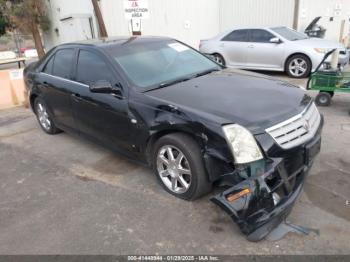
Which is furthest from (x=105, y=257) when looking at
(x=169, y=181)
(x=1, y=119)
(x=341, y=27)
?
(x=341, y=27)

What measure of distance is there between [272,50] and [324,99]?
131 inches

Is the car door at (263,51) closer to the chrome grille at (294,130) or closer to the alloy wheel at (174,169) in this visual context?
the chrome grille at (294,130)

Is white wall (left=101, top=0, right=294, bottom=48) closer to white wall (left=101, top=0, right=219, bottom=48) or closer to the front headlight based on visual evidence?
white wall (left=101, top=0, right=219, bottom=48)

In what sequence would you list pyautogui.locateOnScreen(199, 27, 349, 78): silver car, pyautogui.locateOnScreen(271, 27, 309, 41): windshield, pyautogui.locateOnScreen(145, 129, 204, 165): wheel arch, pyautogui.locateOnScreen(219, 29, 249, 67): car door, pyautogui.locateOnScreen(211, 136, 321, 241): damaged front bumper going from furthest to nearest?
pyautogui.locateOnScreen(219, 29, 249, 67): car door → pyautogui.locateOnScreen(271, 27, 309, 41): windshield → pyautogui.locateOnScreen(199, 27, 349, 78): silver car → pyautogui.locateOnScreen(145, 129, 204, 165): wheel arch → pyautogui.locateOnScreen(211, 136, 321, 241): damaged front bumper

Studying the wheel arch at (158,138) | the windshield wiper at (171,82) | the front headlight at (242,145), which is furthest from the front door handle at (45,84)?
the front headlight at (242,145)

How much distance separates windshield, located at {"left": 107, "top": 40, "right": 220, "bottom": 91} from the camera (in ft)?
12.6

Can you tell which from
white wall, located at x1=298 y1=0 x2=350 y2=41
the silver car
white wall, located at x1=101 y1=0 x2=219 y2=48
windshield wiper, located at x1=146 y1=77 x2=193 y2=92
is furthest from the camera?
white wall, located at x1=101 y1=0 x2=219 y2=48

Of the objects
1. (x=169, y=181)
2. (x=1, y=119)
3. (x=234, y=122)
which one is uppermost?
(x=234, y=122)

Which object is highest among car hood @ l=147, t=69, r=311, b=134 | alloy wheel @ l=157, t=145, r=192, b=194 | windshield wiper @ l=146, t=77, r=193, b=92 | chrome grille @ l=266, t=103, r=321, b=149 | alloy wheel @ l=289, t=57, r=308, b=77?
windshield wiper @ l=146, t=77, r=193, b=92

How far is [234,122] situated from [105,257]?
156 cm

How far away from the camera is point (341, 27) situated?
1458 cm

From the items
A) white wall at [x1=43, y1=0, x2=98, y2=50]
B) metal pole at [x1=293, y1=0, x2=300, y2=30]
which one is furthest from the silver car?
white wall at [x1=43, y1=0, x2=98, y2=50]

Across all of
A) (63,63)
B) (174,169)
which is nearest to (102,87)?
(174,169)

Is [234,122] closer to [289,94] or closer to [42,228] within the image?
[289,94]
